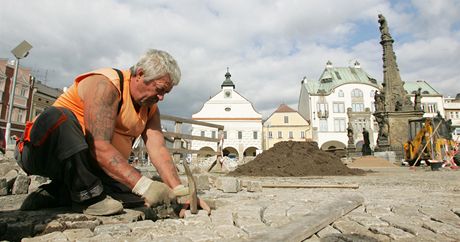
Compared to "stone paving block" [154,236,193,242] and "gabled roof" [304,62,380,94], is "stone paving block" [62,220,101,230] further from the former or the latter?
"gabled roof" [304,62,380,94]

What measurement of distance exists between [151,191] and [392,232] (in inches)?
61.4

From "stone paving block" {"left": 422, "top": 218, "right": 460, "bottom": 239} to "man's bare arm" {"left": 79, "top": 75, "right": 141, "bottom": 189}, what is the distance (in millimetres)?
2004

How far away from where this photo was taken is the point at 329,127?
142 ft

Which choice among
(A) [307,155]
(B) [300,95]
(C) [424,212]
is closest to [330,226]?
(C) [424,212]

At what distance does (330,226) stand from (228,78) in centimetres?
4243

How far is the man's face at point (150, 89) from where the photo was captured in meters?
2.17

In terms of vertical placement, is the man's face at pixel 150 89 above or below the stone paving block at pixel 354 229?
above

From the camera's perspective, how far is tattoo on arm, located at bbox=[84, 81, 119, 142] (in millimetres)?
1969

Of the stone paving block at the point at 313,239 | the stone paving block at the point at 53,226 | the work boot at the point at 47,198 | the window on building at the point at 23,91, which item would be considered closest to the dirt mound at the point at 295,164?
the work boot at the point at 47,198

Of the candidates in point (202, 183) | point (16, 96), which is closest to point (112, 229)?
point (202, 183)

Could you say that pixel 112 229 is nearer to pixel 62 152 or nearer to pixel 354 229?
pixel 62 152

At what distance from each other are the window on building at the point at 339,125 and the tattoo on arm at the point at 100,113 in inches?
1748

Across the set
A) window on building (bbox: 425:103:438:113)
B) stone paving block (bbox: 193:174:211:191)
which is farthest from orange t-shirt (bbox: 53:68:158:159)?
window on building (bbox: 425:103:438:113)

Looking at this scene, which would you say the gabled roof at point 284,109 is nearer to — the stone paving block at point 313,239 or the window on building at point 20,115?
the window on building at point 20,115
